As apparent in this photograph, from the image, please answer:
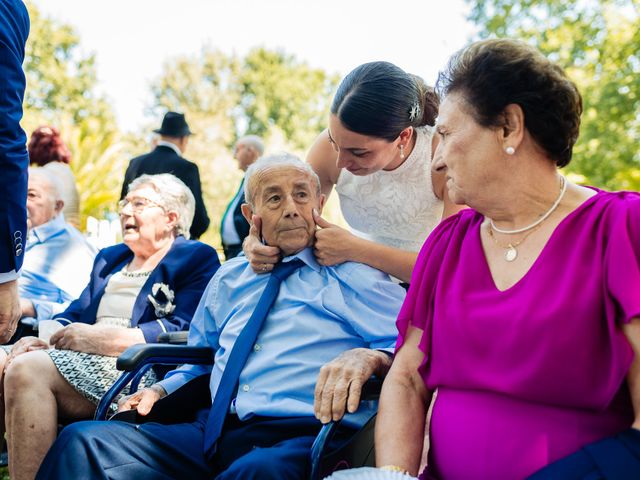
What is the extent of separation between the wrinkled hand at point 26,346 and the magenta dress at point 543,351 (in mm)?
1968

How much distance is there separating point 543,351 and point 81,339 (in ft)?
6.48

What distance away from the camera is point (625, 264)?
146 cm

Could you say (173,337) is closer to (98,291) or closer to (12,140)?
(98,291)

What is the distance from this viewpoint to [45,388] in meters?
2.58

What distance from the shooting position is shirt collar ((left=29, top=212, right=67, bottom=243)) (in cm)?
423

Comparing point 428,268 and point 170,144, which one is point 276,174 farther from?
point 170,144

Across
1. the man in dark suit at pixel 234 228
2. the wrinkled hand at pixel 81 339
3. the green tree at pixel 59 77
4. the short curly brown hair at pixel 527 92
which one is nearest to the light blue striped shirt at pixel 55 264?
the wrinkled hand at pixel 81 339

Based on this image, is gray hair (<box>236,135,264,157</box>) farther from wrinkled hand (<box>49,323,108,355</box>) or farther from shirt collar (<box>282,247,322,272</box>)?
shirt collar (<box>282,247,322,272</box>)

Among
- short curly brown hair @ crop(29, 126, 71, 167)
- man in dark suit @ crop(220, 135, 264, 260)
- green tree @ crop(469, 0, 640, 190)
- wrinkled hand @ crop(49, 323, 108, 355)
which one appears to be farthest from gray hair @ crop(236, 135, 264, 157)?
green tree @ crop(469, 0, 640, 190)

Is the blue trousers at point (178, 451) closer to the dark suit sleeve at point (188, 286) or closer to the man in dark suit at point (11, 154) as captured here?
the man in dark suit at point (11, 154)

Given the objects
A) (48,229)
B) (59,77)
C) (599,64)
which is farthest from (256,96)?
(48,229)

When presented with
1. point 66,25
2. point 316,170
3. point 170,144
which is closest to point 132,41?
point 66,25

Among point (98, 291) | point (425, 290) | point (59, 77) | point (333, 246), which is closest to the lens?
point (425, 290)

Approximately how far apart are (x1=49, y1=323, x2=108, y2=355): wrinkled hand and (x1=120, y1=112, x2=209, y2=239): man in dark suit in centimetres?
247
